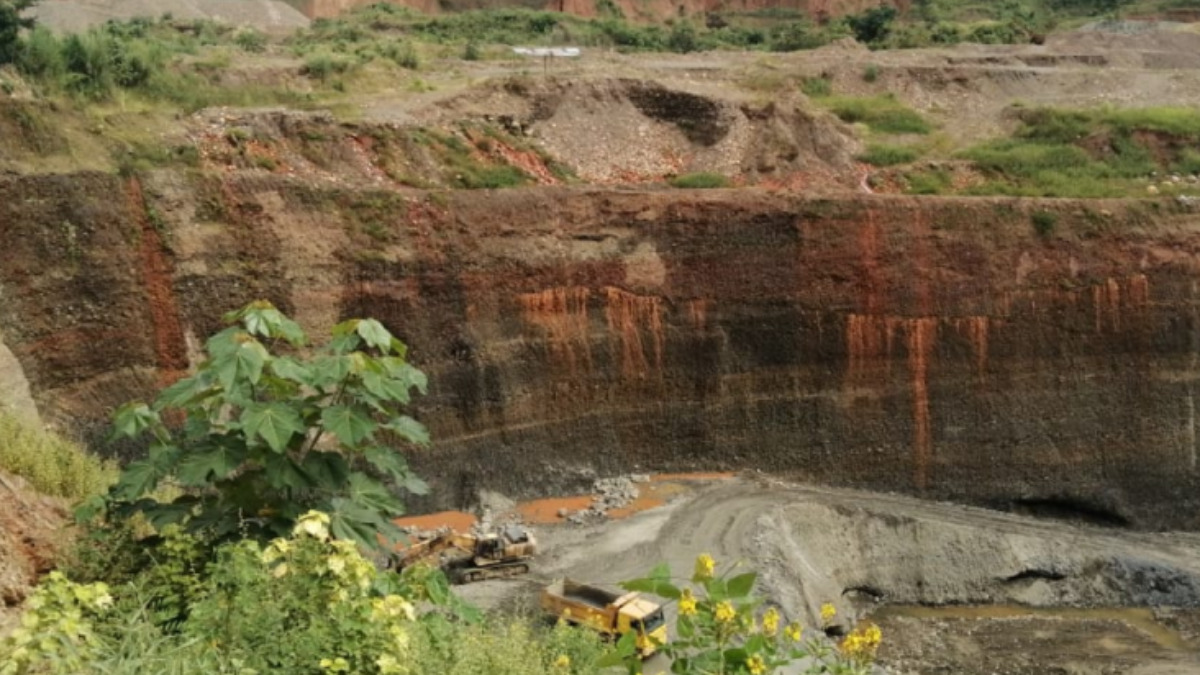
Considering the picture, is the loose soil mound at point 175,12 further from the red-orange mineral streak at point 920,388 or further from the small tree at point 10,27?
the red-orange mineral streak at point 920,388

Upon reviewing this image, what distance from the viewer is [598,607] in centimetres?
1700

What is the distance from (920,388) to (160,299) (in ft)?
55.5

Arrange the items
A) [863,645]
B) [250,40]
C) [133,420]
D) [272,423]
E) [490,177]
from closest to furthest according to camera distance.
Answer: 1. [863,645]
2. [272,423]
3. [133,420]
4. [490,177]
5. [250,40]

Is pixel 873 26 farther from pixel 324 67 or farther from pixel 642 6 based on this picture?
pixel 324 67

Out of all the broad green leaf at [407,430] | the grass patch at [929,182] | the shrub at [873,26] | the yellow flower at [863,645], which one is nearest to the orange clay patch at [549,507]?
the grass patch at [929,182]

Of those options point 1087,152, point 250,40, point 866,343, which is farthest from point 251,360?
point 250,40

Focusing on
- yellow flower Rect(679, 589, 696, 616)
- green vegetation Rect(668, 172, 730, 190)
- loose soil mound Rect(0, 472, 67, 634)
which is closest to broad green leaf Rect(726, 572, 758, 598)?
yellow flower Rect(679, 589, 696, 616)

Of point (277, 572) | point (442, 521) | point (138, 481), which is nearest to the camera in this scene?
point (277, 572)

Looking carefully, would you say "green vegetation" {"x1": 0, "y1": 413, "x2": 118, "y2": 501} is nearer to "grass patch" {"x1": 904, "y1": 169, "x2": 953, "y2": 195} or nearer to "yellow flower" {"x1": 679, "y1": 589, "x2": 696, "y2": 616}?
"yellow flower" {"x1": 679, "y1": 589, "x2": 696, "y2": 616}

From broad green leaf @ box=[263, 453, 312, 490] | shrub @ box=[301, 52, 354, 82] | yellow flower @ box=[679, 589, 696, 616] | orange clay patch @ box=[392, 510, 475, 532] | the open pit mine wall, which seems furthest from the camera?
shrub @ box=[301, 52, 354, 82]

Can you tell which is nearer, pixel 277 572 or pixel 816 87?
pixel 277 572

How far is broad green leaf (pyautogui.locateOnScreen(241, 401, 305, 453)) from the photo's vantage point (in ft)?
22.1

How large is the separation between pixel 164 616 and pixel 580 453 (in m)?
17.6

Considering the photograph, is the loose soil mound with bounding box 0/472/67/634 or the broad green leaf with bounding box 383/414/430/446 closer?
the broad green leaf with bounding box 383/414/430/446
